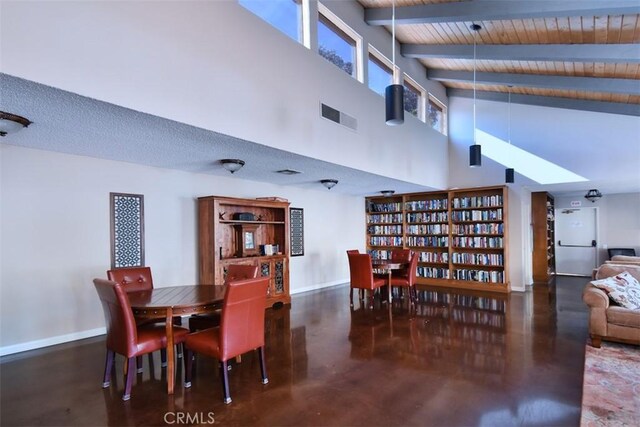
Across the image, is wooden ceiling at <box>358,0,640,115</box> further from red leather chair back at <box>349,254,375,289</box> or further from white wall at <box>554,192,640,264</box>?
white wall at <box>554,192,640,264</box>

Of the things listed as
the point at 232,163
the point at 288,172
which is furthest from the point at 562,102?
the point at 232,163

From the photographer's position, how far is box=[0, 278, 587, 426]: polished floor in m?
2.46

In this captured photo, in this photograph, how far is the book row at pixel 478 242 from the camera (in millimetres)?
7484

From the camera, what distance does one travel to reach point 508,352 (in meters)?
3.65

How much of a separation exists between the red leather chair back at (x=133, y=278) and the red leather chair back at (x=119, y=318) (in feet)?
2.77

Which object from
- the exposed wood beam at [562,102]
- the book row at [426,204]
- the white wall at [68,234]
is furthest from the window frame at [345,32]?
the book row at [426,204]

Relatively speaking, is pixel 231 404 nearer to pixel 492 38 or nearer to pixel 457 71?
pixel 492 38

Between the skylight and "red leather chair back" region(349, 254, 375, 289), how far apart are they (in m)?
3.97

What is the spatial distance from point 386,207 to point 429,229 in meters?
1.33

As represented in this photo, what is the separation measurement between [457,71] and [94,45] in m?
6.41

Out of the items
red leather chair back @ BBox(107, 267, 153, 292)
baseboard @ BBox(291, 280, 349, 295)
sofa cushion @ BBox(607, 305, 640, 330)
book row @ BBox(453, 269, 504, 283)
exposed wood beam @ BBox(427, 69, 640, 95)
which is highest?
exposed wood beam @ BBox(427, 69, 640, 95)

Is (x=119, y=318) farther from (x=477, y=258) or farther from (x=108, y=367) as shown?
(x=477, y=258)

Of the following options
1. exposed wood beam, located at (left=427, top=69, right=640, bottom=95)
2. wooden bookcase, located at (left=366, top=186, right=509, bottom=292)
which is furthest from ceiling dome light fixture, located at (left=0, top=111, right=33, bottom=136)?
wooden bookcase, located at (left=366, top=186, right=509, bottom=292)

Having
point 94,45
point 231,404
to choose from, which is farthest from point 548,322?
point 94,45
